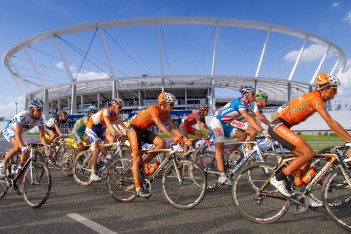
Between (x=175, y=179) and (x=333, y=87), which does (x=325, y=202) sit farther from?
(x=175, y=179)

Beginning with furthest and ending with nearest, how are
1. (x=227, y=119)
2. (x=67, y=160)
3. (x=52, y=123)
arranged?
(x=52, y=123), (x=67, y=160), (x=227, y=119)

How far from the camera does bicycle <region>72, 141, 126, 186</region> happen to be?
6271 millimetres

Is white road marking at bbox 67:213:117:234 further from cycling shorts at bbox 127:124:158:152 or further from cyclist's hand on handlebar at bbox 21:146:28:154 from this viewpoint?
cyclist's hand on handlebar at bbox 21:146:28:154

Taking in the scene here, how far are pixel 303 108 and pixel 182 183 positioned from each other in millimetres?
2235

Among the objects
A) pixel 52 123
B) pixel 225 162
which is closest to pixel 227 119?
pixel 225 162

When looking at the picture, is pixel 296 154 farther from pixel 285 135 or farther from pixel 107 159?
pixel 107 159

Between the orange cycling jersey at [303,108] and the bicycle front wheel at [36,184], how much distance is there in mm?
3982

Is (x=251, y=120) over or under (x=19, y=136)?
over

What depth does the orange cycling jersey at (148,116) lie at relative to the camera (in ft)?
16.5

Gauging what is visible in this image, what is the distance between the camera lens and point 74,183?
6941 millimetres

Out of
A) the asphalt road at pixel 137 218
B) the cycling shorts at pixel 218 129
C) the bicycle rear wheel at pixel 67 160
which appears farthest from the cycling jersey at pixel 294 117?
the bicycle rear wheel at pixel 67 160

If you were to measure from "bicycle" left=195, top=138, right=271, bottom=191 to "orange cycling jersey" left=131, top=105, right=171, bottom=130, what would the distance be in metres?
1.53

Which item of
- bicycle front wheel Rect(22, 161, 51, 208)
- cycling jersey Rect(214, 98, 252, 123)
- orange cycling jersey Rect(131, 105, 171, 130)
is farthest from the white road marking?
cycling jersey Rect(214, 98, 252, 123)

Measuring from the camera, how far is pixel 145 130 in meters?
5.36
